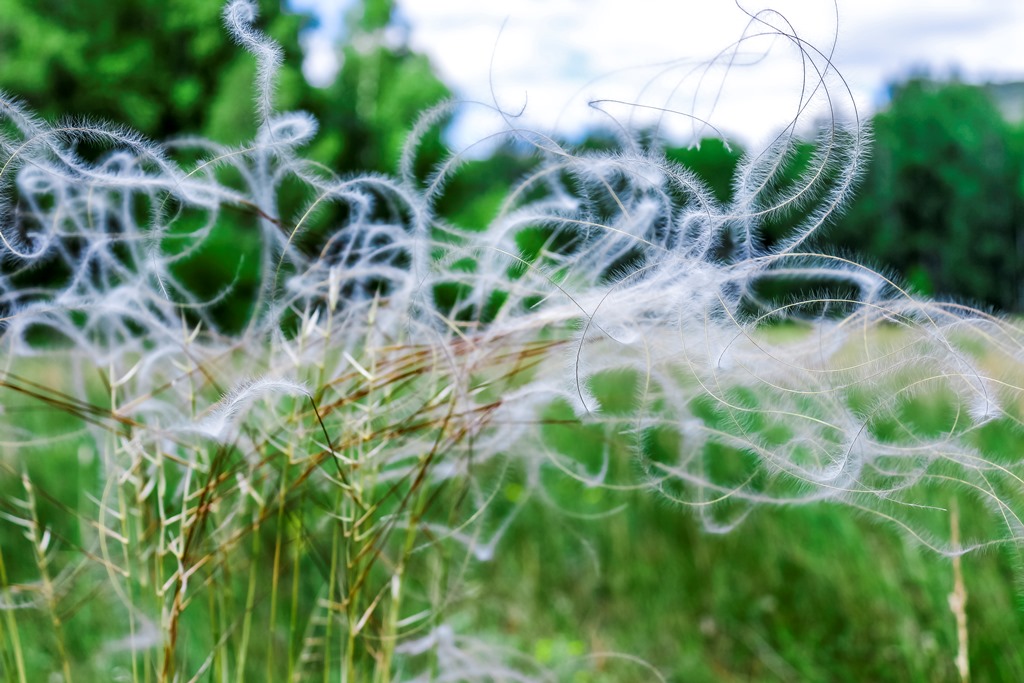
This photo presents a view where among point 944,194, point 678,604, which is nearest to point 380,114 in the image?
point 944,194

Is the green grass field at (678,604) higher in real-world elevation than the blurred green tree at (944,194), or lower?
lower

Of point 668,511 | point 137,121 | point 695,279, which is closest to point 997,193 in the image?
point 668,511

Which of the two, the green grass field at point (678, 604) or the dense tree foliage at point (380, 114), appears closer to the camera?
the green grass field at point (678, 604)

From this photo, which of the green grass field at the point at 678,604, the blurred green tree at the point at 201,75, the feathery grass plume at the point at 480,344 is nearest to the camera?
the feathery grass plume at the point at 480,344

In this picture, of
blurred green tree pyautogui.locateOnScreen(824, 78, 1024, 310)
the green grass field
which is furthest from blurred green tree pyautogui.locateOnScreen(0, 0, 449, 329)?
the green grass field

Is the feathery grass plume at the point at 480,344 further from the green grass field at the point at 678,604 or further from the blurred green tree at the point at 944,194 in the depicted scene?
the blurred green tree at the point at 944,194

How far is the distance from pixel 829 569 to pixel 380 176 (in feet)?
6.06

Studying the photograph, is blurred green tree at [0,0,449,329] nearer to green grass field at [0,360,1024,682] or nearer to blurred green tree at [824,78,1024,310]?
blurred green tree at [824,78,1024,310]

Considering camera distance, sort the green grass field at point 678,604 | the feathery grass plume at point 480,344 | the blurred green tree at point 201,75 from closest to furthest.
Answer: the feathery grass plume at point 480,344, the green grass field at point 678,604, the blurred green tree at point 201,75

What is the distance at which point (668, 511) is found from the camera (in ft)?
9.85

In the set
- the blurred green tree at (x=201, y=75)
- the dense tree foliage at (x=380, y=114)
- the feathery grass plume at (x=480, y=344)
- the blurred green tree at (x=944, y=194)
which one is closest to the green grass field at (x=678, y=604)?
the feathery grass plume at (x=480, y=344)

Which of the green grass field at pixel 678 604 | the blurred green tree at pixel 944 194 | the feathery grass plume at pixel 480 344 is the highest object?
the blurred green tree at pixel 944 194

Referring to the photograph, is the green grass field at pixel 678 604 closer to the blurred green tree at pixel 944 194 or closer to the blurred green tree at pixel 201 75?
the blurred green tree at pixel 944 194

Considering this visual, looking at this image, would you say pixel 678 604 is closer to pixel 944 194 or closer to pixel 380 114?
pixel 944 194
